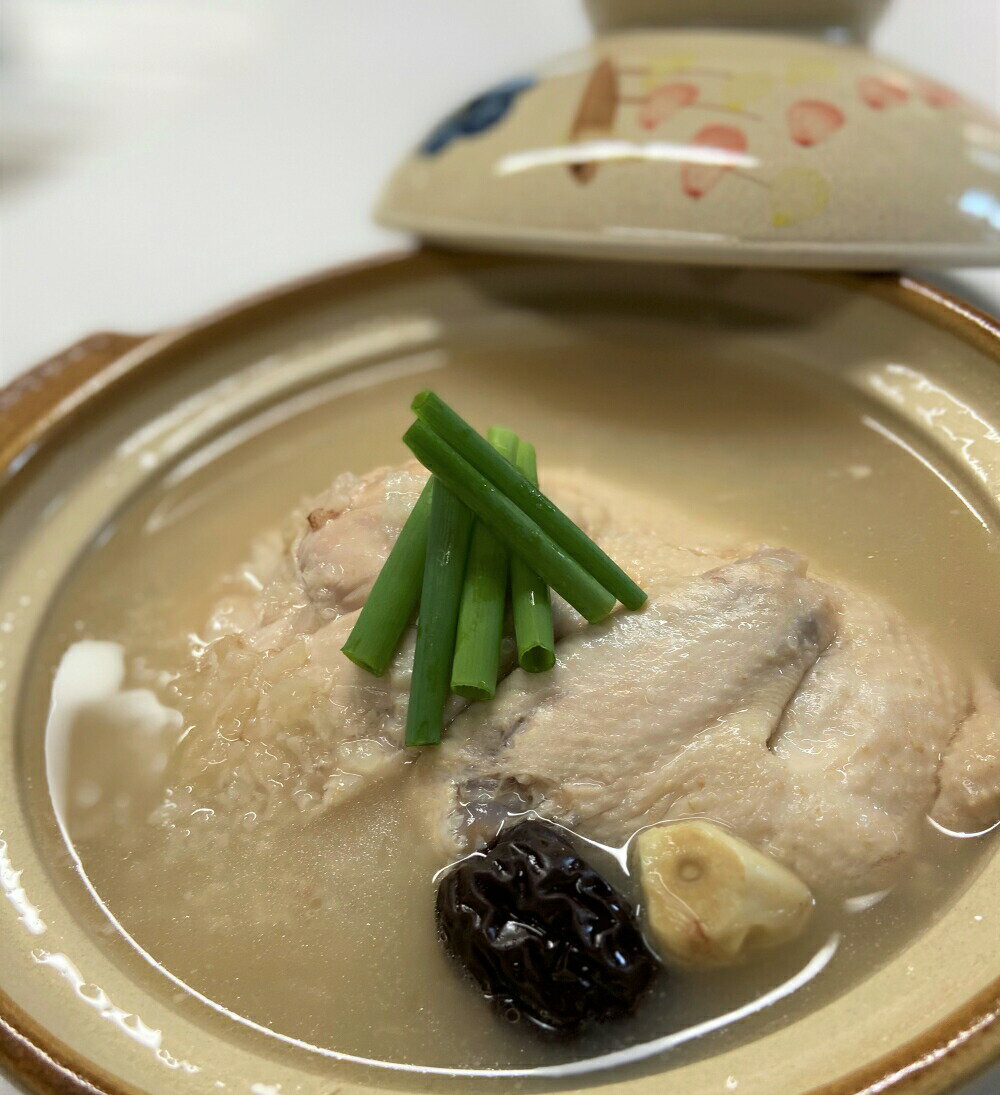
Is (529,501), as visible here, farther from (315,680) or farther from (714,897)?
(714,897)

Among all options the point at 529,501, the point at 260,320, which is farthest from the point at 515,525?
the point at 260,320

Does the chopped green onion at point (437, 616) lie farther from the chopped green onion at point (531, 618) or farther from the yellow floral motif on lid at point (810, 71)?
the yellow floral motif on lid at point (810, 71)

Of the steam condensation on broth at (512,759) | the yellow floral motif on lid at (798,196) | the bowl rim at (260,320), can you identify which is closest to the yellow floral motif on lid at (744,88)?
the yellow floral motif on lid at (798,196)

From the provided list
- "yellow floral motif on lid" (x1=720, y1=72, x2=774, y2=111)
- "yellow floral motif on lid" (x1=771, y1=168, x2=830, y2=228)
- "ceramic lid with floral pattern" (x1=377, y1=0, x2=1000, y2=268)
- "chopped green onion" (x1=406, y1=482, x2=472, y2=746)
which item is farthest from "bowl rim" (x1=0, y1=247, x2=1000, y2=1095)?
"chopped green onion" (x1=406, y1=482, x2=472, y2=746)

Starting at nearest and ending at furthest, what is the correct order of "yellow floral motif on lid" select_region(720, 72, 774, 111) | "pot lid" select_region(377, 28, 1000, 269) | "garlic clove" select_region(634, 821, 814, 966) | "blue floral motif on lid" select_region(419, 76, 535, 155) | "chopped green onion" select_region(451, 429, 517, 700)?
1. "garlic clove" select_region(634, 821, 814, 966)
2. "chopped green onion" select_region(451, 429, 517, 700)
3. "pot lid" select_region(377, 28, 1000, 269)
4. "yellow floral motif on lid" select_region(720, 72, 774, 111)
5. "blue floral motif on lid" select_region(419, 76, 535, 155)

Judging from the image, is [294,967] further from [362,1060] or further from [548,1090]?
[548,1090]

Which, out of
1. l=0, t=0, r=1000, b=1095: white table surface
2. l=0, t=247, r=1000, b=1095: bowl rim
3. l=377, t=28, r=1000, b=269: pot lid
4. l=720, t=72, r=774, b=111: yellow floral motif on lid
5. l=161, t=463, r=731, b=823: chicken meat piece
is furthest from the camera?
l=0, t=0, r=1000, b=1095: white table surface

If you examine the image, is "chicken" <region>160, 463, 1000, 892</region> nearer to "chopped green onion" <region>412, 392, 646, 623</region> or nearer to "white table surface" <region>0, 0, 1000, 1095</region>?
"chopped green onion" <region>412, 392, 646, 623</region>

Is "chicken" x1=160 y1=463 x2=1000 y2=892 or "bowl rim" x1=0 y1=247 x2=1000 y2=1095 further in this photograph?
"chicken" x1=160 y1=463 x2=1000 y2=892
